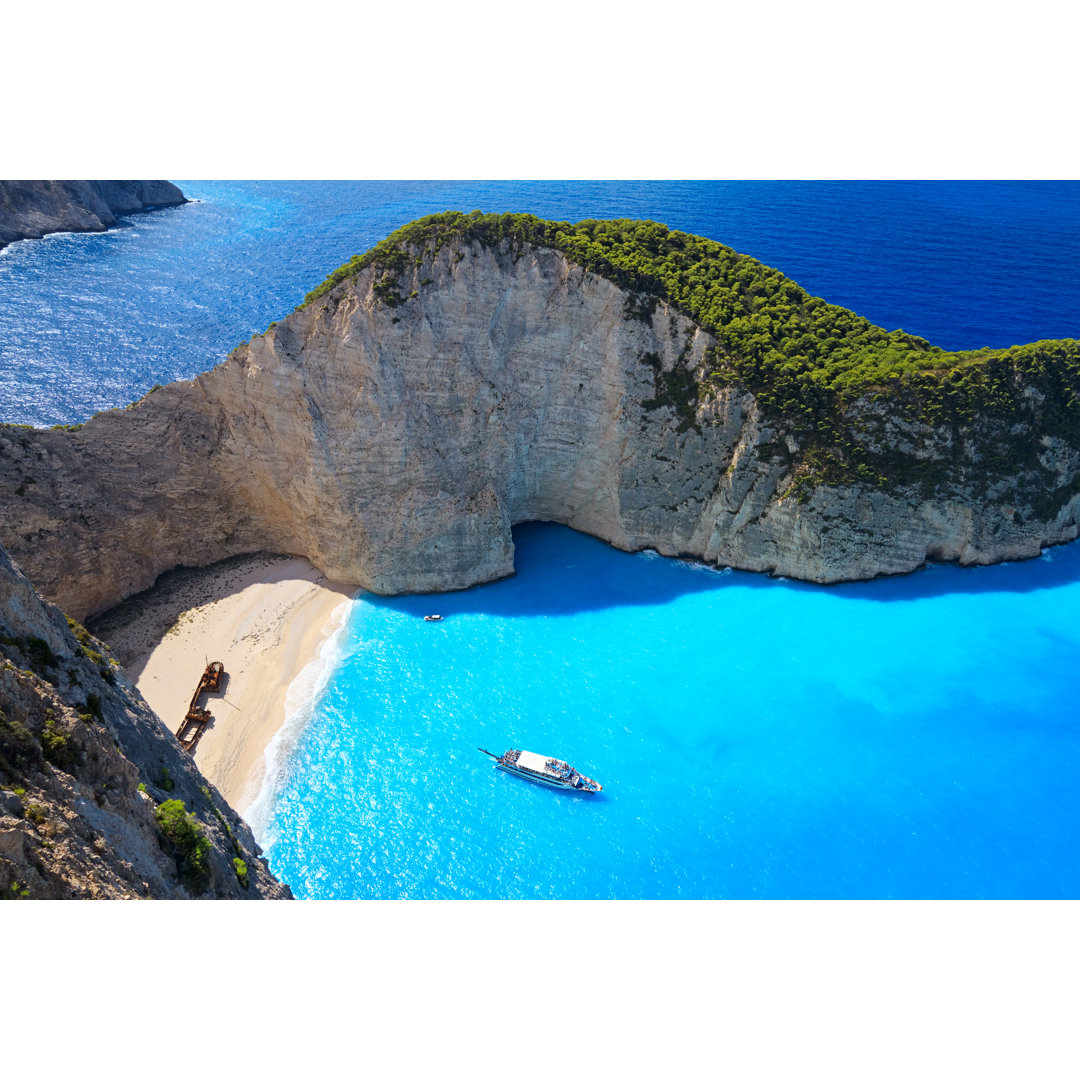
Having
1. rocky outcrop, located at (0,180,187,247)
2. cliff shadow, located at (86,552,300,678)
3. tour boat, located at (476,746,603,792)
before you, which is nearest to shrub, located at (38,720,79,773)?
tour boat, located at (476,746,603,792)

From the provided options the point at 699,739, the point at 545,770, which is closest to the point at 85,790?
the point at 545,770

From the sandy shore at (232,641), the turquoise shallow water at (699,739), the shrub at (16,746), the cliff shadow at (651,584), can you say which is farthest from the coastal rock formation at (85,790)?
the cliff shadow at (651,584)

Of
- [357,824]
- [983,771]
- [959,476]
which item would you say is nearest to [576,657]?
[357,824]

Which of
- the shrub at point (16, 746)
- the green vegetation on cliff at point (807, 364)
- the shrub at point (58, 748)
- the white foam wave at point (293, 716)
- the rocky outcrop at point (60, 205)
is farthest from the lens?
the rocky outcrop at point (60, 205)

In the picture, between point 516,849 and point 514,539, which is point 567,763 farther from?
point 514,539

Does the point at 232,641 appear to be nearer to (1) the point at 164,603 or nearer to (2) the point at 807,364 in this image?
(1) the point at 164,603

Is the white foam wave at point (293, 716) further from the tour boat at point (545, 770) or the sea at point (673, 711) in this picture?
the tour boat at point (545, 770)

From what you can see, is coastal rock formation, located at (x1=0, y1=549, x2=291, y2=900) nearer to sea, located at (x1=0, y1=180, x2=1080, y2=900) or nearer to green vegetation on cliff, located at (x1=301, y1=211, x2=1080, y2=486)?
sea, located at (x1=0, y1=180, x2=1080, y2=900)
